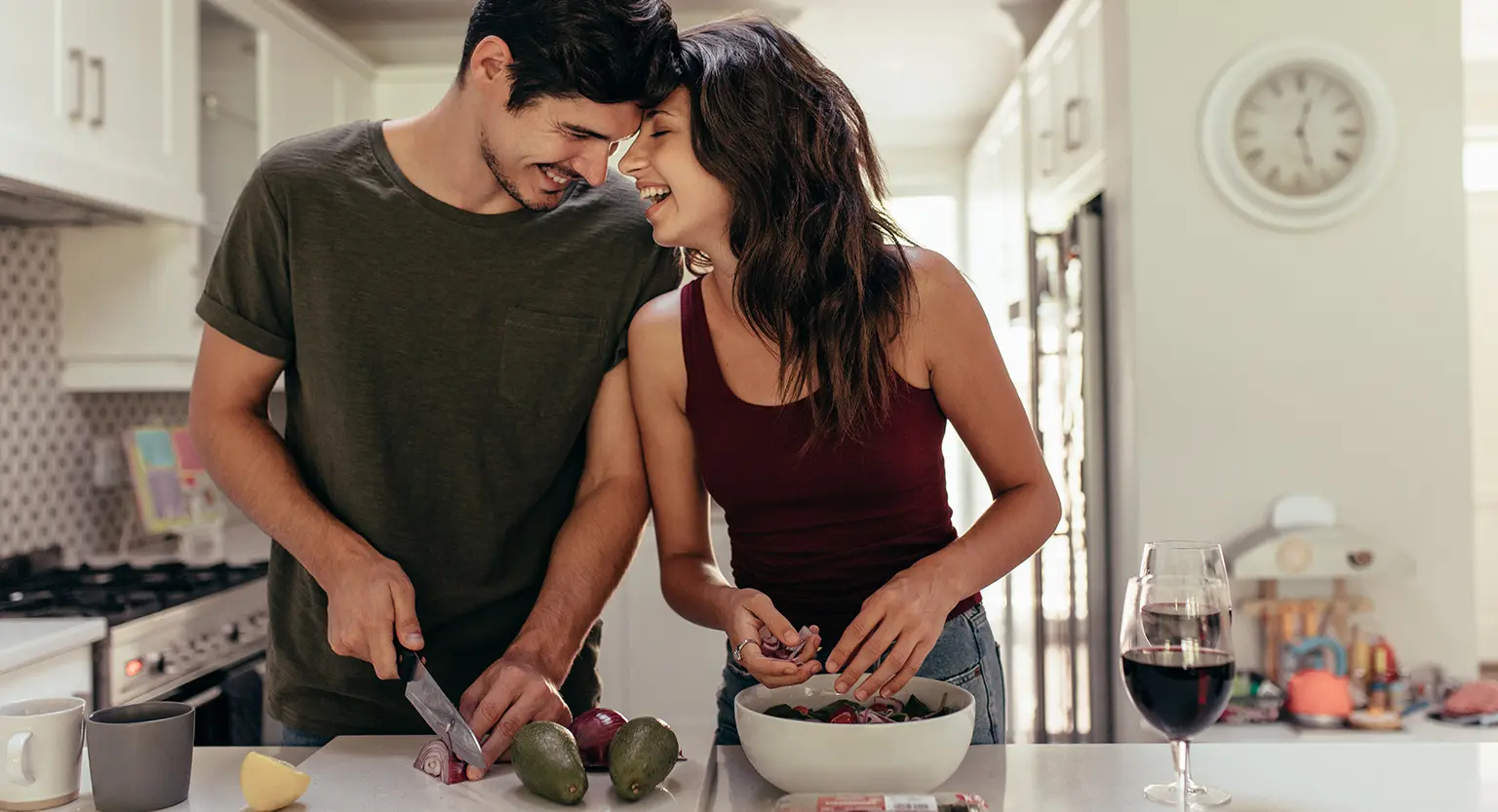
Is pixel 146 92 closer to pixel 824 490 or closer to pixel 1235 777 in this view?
pixel 824 490

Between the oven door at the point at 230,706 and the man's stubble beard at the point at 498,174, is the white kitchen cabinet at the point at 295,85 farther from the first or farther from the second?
the man's stubble beard at the point at 498,174

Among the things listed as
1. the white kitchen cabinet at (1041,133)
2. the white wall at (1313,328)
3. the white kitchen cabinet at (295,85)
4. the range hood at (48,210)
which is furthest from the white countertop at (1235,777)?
the white kitchen cabinet at (1041,133)

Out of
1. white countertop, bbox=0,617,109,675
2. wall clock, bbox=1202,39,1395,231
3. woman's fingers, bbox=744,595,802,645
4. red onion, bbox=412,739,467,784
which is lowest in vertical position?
white countertop, bbox=0,617,109,675

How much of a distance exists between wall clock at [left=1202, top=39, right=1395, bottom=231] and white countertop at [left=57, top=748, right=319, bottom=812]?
2.51 meters

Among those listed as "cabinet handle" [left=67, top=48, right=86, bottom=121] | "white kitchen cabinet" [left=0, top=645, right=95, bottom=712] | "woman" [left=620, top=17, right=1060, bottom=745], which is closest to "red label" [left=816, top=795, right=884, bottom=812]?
"woman" [left=620, top=17, right=1060, bottom=745]

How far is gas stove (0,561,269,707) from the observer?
2.37 meters

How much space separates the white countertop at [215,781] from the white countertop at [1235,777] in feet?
1.35

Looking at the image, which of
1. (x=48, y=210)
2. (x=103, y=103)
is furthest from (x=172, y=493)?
(x=103, y=103)

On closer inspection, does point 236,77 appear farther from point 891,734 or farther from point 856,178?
point 891,734

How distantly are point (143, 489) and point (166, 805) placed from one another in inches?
98.6

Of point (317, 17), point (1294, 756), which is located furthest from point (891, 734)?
point (317, 17)

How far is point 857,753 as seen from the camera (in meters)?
1.02

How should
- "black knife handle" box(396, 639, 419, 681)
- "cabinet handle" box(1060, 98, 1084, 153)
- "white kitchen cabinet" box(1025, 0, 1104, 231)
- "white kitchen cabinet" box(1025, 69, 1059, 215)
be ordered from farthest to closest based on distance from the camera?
"white kitchen cabinet" box(1025, 69, 1059, 215), "cabinet handle" box(1060, 98, 1084, 153), "white kitchen cabinet" box(1025, 0, 1104, 231), "black knife handle" box(396, 639, 419, 681)

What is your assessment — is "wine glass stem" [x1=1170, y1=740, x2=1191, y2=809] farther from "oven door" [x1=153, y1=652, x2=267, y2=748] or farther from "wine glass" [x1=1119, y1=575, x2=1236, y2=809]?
"oven door" [x1=153, y1=652, x2=267, y2=748]
